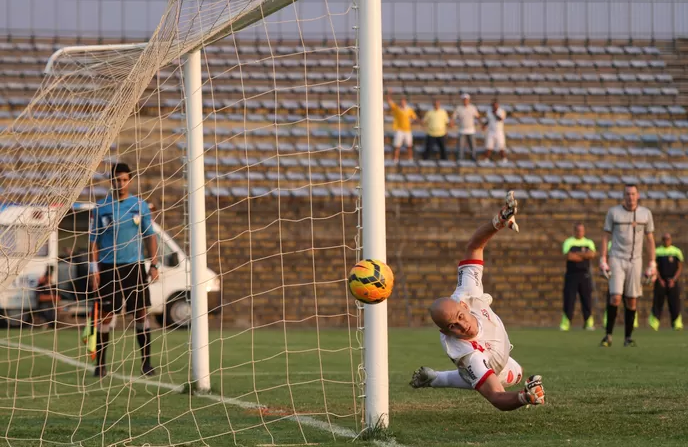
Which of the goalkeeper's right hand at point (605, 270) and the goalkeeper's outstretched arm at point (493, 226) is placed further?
the goalkeeper's right hand at point (605, 270)

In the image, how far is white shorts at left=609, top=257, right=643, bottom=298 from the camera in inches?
560

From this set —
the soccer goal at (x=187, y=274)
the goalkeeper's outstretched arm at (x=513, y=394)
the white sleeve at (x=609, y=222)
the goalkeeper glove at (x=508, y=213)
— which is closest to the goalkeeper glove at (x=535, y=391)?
the goalkeeper's outstretched arm at (x=513, y=394)

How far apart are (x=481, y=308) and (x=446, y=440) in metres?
1.02

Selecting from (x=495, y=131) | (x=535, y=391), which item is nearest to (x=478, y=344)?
(x=535, y=391)

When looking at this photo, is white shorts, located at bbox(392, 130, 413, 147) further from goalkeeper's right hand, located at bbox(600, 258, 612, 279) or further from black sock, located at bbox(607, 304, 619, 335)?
goalkeeper's right hand, located at bbox(600, 258, 612, 279)

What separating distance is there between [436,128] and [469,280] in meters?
19.1

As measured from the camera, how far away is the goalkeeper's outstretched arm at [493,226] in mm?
7016

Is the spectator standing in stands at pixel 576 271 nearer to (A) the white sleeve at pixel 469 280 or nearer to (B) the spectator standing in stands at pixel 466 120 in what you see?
(B) the spectator standing in stands at pixel 466 120

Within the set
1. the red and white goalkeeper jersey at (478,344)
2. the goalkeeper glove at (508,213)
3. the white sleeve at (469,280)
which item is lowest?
the red and white goalkeeper jersey at (478,344)

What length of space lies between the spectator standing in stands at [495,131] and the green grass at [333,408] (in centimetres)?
1339

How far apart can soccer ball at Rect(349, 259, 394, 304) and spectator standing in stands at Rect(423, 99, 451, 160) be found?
2015 centimetres

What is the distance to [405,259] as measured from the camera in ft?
75.8

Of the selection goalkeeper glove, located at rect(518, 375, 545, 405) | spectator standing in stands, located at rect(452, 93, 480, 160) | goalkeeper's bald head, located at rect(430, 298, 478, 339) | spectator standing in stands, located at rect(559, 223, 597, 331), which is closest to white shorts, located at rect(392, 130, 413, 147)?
spectator standing in stands, located at rect(452, 93, 480, 160)

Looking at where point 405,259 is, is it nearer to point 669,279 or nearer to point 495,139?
point 495,139
